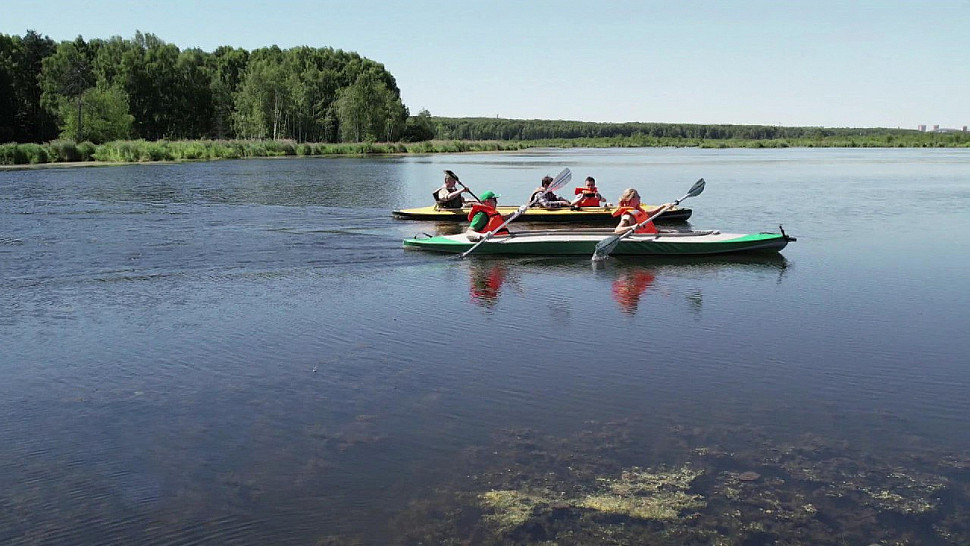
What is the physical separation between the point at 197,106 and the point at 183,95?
2758mm

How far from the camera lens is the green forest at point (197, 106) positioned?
61781 millimetres

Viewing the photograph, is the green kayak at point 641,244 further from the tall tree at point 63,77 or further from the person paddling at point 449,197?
the tall tree at point 63,77

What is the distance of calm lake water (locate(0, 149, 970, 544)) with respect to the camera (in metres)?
5.09

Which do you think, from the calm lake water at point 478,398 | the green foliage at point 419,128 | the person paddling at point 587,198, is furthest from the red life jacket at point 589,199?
the green foliage at point 419,128

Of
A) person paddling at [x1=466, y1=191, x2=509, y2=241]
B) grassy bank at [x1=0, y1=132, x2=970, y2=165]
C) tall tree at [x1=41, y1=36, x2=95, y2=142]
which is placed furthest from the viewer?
tall tree at [x1=41, y1=36, x2=95, y2=142]

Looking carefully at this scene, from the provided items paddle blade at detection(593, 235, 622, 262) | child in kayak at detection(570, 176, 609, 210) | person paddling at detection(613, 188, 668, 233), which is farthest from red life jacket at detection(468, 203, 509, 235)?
child in kayak at detection(570, 176, 609, 210)

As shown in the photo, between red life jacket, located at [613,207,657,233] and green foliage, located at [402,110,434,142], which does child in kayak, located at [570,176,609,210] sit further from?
green foliage, located at [402,110,434,142]

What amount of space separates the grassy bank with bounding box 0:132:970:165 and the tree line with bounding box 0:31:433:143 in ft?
17.6

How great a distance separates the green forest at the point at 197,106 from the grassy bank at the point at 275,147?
0.34ft

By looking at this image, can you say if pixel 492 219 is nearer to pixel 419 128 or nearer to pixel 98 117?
pixel 98 117

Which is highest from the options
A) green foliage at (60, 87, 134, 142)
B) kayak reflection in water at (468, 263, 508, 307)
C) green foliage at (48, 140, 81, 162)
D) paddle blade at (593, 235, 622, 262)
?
green foliage at (60, 87, 134, 142)

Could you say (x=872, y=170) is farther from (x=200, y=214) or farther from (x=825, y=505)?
(x=825, y=505)

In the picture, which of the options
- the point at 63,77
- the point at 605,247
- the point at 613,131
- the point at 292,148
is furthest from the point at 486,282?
the point at 613,131

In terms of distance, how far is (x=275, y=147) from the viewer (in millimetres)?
67562
